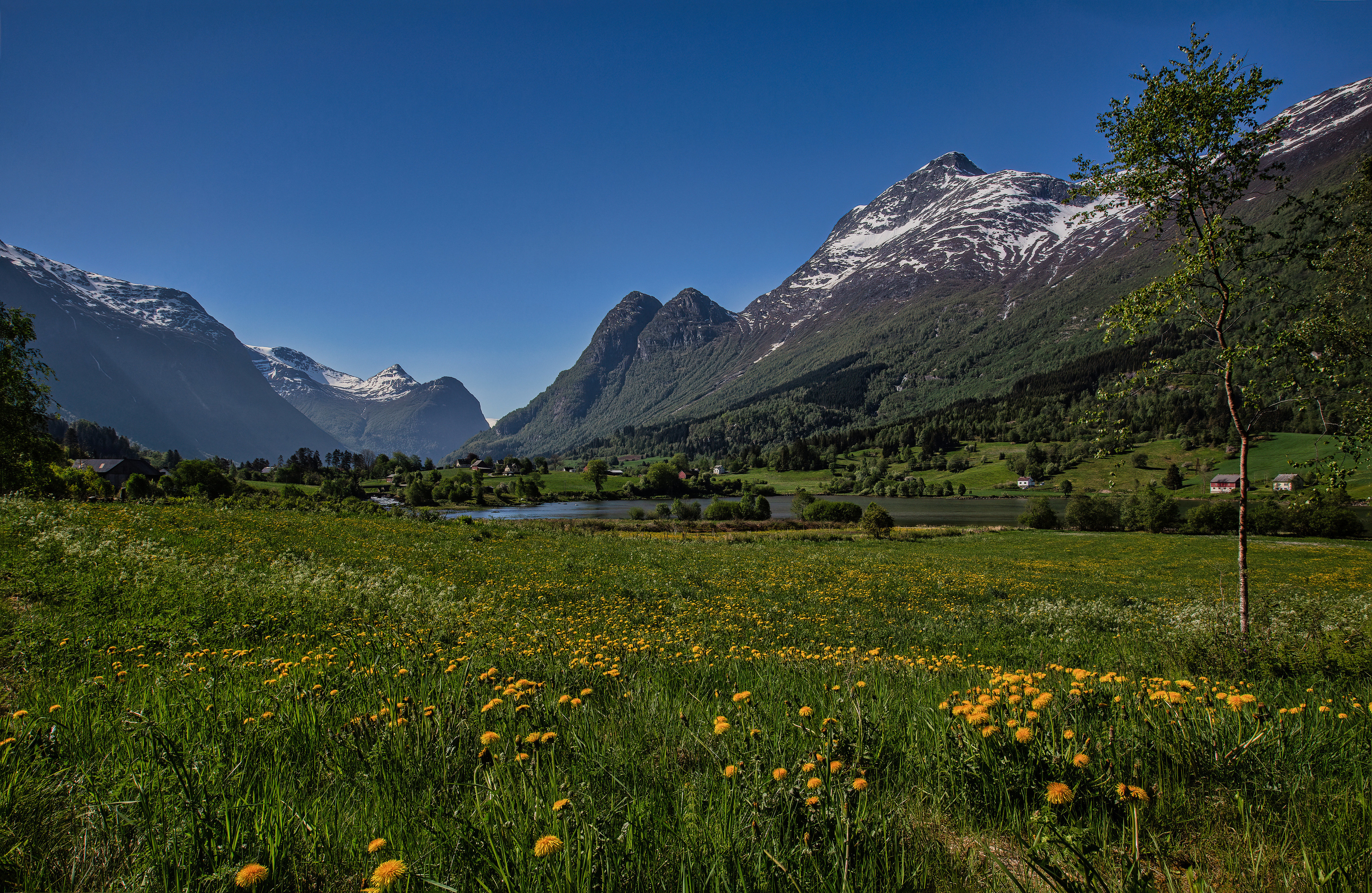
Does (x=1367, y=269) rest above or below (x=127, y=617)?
above

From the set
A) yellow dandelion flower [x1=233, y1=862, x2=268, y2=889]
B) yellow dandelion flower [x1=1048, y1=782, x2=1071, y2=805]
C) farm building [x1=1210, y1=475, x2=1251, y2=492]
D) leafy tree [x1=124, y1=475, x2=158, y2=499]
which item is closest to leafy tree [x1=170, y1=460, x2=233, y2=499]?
leafy tree [x1=124, y1=475, x2=158, y2=499]

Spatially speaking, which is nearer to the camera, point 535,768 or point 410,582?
point 535,768

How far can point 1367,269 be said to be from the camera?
48.8ft

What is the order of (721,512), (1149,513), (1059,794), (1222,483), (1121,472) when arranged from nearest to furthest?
(1059,794)
(1149,513)
(721,512)
(1222,483)
(1121,472)

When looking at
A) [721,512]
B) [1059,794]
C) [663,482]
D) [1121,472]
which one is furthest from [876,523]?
[1121,472]

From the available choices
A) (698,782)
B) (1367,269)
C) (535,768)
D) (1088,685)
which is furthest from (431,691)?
(1367,269)

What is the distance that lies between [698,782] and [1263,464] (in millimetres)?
A: 171086

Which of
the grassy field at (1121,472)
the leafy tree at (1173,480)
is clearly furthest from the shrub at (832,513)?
the leafy tree at (1173,480)

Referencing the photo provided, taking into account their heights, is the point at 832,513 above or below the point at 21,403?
below

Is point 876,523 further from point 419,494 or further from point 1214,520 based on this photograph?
point 419,494

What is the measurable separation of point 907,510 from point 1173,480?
61250 millimetres

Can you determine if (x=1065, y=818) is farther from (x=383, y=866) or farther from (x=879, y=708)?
(x=383, y=866)

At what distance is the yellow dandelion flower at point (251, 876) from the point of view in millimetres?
1410

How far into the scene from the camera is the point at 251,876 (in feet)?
4.66
